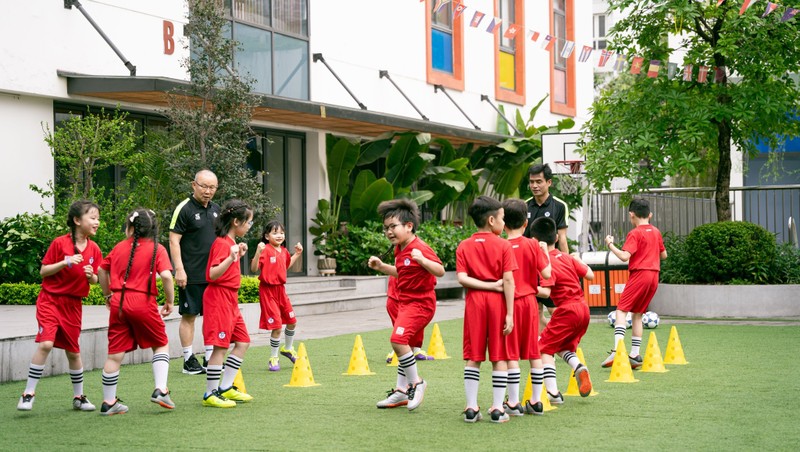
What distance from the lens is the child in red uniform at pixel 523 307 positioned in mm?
7871

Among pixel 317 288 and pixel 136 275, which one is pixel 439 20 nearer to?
pixel 317 288

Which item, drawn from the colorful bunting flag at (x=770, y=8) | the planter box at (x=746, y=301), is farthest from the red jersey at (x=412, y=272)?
the planter box at (x=746, y=301)

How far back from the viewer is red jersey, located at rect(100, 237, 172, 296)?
8.34 metres

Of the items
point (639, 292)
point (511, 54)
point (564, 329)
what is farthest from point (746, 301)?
point (511, 54)

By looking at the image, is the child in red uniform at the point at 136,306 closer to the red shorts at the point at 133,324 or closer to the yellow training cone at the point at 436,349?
the red shorts at the point at 133,324

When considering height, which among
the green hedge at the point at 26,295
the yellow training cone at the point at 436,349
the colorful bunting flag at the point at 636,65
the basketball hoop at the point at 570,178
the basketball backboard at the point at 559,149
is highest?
the colorful bunting flag at the point at 636,65

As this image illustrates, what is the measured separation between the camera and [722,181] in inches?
750

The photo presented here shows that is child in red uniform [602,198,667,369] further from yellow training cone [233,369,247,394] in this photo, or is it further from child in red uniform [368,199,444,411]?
yellow training cone [233,369,247,394]

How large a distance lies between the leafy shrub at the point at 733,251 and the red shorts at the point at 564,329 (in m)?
9.56

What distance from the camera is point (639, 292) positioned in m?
11.1

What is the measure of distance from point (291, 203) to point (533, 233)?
14.3 m

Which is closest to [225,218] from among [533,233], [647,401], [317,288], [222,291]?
[222,291]

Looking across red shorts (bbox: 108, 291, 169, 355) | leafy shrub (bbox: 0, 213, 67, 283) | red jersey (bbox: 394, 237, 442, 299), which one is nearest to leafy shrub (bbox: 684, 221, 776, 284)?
leafy shrub (bbox: 0, 213, 67, 283)

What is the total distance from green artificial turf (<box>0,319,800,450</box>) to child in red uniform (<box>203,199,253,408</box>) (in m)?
0.21
